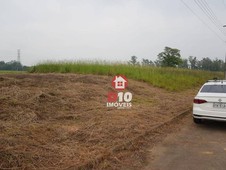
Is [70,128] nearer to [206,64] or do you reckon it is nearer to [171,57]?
[171,57]

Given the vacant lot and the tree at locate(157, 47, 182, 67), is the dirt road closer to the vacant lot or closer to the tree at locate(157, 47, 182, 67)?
the vacant lot

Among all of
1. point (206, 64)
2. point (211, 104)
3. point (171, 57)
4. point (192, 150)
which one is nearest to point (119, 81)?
point (211, 104)

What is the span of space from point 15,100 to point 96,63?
12.0 m

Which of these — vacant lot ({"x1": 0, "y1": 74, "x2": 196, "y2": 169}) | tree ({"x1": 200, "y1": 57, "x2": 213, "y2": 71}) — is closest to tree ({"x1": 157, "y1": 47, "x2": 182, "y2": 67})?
tree ({"x1": 200, "y1": 57, "x2": 213, "y2": 71})

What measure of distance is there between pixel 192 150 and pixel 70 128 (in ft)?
9.76

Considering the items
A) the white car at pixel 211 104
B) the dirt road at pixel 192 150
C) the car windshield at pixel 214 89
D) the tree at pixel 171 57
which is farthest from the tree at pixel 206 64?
the dirt road at pixel 192 150

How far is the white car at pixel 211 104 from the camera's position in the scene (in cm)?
766

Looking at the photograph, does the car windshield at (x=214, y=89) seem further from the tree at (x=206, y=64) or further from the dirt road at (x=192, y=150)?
the tree at (x=206, y=64)

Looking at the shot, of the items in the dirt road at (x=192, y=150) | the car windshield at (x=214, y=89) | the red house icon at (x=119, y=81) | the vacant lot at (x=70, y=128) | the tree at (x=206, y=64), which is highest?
the tree at (x=206, y=64)

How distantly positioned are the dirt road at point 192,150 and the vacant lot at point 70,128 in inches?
16.6

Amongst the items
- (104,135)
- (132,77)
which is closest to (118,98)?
(104,135)

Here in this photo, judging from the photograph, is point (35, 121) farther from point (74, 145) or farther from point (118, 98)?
point (118, 98)

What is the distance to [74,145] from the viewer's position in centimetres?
540

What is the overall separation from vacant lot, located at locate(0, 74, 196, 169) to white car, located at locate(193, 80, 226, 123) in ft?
4.16
